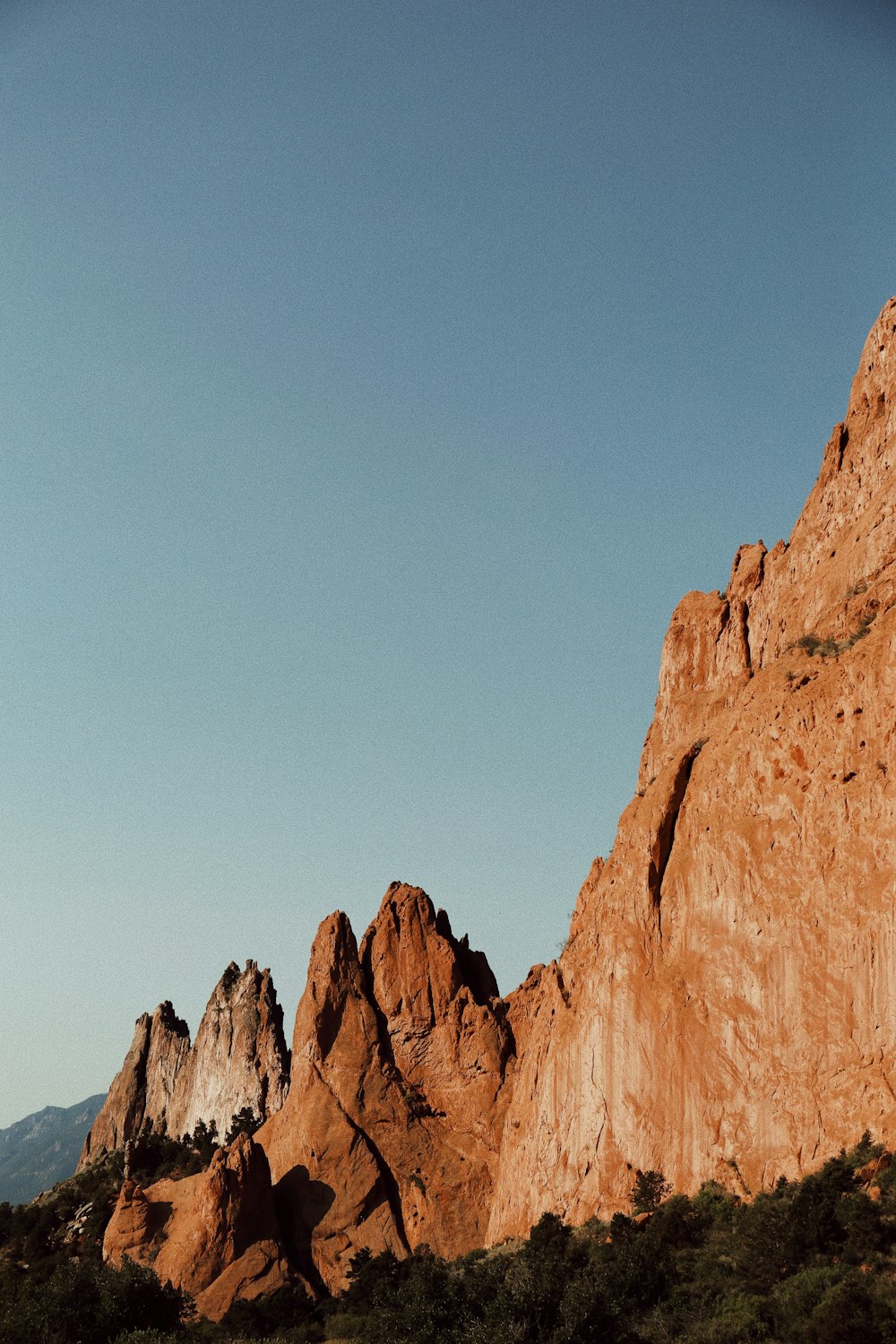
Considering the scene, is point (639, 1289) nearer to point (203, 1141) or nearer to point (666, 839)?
point (666, 839)

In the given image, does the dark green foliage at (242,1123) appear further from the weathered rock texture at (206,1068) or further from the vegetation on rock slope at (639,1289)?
the vegetation on rock slope at (639,1289)

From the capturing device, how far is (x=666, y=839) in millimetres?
60250

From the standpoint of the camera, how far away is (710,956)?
5469 cm

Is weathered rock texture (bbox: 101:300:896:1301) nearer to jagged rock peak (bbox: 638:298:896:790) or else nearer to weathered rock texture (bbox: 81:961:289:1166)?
jagged rock peak (bbox: 638:298:896:790)

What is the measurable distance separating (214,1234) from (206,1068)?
38.2m

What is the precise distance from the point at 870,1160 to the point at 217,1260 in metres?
35.1

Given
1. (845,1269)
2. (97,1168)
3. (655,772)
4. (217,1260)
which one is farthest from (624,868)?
(97,1168)

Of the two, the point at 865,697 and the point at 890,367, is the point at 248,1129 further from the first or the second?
the point at 890,367

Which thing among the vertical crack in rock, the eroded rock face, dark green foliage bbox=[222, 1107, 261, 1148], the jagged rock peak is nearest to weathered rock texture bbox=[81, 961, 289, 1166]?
dark green foliage bbox=[222, 1107, 261, 1148]

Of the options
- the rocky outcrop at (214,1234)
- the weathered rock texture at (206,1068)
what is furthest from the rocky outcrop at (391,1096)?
the weathered rock texture at (206,1068)

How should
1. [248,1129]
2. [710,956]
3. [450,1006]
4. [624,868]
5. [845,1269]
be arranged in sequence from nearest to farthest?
[845,1269] → [710,956] → [624,868] → [450,1006] → [248,1129]

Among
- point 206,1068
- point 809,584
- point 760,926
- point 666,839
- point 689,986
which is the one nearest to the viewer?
point 760,926

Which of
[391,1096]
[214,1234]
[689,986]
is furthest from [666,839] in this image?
[214,1234]

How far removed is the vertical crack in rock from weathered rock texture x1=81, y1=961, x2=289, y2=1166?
4590 cm
